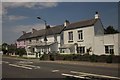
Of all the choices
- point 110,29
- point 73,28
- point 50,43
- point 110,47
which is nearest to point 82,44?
point 73,28

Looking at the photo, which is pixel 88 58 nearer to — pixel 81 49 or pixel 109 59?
pixel 109 59

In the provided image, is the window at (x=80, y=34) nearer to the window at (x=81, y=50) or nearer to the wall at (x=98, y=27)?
the window at (x=81, y=50)

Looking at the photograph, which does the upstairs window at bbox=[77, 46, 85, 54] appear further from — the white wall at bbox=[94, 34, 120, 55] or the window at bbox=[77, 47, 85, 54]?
the white wall at bbox=[94, 34, 120, 55]

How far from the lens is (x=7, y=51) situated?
79.6 metres

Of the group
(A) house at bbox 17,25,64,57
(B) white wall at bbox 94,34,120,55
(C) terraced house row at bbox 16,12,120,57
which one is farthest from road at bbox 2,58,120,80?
(A) house at bbox 17,25,64,57

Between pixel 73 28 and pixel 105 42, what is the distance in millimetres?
11299

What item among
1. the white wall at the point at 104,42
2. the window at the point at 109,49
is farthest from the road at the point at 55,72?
the window at the point at 109,49

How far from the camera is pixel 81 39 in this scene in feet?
A: 155

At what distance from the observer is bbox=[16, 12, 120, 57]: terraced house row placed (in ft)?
129

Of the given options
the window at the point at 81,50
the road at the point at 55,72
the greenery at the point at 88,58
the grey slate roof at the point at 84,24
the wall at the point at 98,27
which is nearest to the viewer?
the road at the point at 55,72

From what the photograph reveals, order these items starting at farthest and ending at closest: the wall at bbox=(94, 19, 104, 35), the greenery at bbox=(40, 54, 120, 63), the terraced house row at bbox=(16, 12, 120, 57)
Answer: the wall at bbox=(94, 19, 104, 35) < the terraced house row at bbox=(16, 12, 120, 57) < the greenery at bbox=(40, 54, 120, 63)

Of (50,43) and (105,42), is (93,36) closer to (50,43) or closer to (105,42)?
(105,42)

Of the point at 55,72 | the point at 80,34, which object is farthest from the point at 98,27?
the point at 55,72

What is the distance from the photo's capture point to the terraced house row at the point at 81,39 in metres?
39.3
